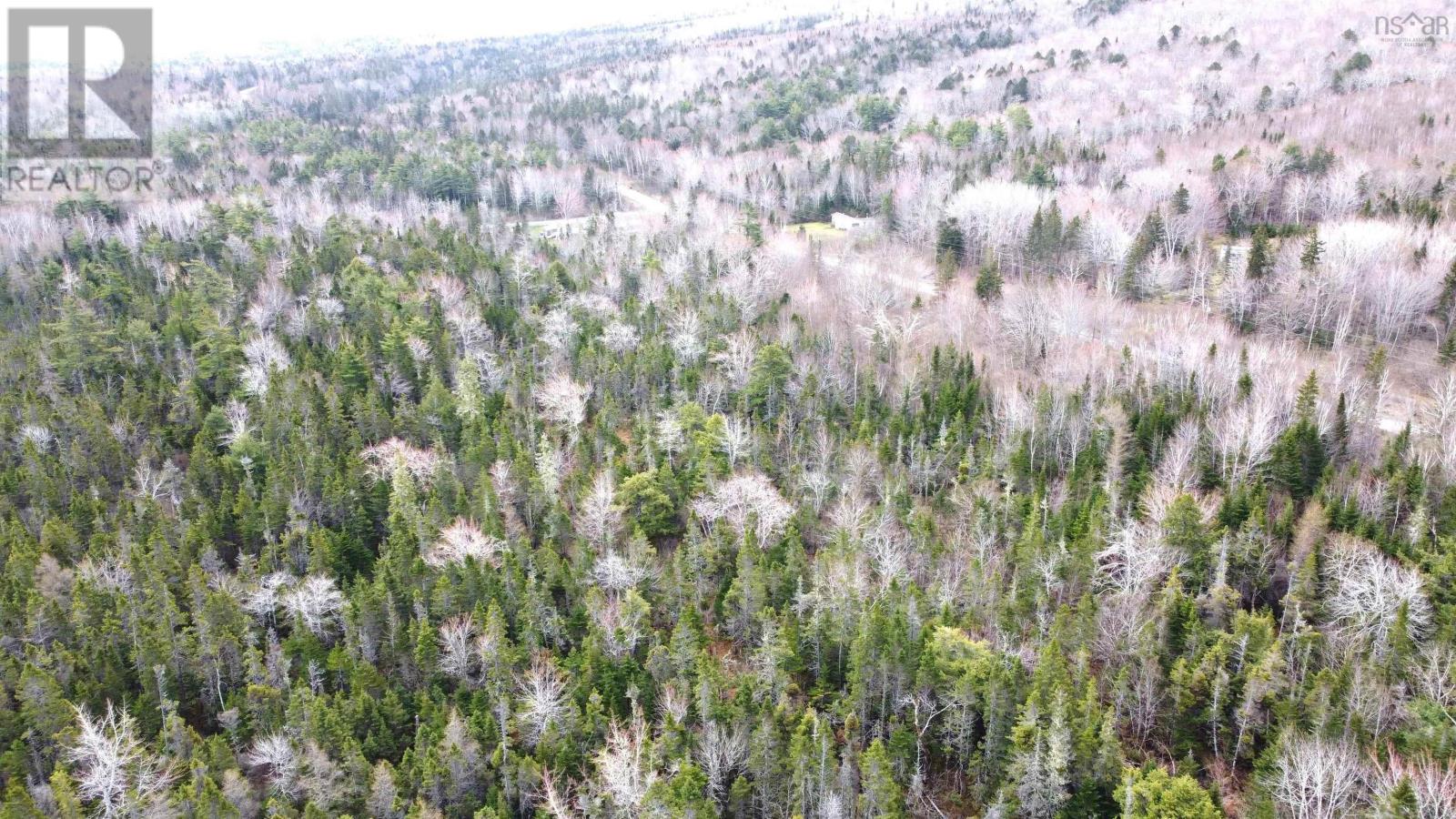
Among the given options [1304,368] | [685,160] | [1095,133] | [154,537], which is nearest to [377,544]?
[154,537]

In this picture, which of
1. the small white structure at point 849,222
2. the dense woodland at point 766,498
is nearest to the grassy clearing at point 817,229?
the small white structure at point 849,222

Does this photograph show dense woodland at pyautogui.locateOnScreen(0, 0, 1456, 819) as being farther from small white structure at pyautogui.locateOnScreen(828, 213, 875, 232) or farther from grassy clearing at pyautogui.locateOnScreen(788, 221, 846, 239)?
grassy clearing at pyautogui.locateOnScreen(788, 221, 846, 239)

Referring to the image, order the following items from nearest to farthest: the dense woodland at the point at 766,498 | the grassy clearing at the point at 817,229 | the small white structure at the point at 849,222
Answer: the dense woodland at the point at 766,498 → the small white structure at the point at 849,222 → the grassy clearing at the point at 817,229

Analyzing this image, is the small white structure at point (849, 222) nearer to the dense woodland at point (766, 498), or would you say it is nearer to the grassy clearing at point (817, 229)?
the grassy clearing at point (817, 229)

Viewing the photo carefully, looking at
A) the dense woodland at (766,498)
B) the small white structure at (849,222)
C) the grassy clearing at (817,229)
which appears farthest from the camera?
the grassy clearing at (817,229)

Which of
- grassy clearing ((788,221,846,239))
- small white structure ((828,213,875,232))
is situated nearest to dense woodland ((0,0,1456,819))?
small white structure ((828,213,875,232))

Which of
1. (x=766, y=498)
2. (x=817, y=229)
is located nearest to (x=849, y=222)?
(x=817, y=229)
